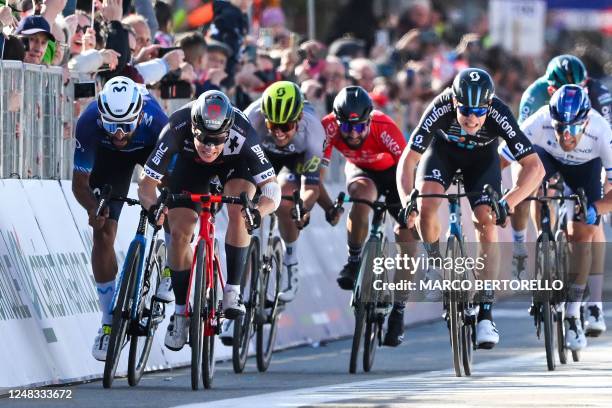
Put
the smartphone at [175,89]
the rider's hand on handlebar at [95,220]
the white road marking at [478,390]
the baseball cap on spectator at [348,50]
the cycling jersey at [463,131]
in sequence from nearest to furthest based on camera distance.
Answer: the white road marking at [478,390], the rider's hand on handlebar at [95,220], the cycling jersey at [463,131], the smartphone at [175,89], the baseball cap on spectator at [348,50]

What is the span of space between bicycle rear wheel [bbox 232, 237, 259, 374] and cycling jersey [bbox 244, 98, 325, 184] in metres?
0.81

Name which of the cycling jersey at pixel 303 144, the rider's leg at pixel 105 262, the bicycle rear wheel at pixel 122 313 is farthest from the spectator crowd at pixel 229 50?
the bicycle rear wheel at pixel 122 313

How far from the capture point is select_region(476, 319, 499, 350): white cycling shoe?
1279cm

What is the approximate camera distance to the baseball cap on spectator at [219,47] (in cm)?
1731

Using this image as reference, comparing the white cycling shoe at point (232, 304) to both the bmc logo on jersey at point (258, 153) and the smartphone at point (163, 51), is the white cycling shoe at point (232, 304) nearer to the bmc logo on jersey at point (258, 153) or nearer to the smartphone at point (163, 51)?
the bmc logo on jersey at point (258, 153)

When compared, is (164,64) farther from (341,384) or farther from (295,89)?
(341,384)

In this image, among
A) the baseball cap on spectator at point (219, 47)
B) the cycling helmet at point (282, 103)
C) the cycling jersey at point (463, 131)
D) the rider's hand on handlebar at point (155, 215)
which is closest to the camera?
the rider's hand on handlebar at point (155, 215)

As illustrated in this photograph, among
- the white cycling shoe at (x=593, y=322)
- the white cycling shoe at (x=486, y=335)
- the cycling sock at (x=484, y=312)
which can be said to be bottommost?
the white cycling shoe at (x=593, y=322)

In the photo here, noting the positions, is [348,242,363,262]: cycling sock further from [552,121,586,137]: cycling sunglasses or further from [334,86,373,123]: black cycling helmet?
[552,121,586,137]: cycling sunglasses

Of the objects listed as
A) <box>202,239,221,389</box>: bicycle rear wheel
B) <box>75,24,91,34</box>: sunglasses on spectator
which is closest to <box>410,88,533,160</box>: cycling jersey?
<box>202,239,221,389</box>: bicycle rear wheel

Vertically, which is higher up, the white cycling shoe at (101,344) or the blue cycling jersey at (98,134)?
the blue cycling jersey at (98,134)

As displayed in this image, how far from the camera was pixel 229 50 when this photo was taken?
698 inches

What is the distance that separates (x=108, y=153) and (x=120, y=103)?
2.30ft

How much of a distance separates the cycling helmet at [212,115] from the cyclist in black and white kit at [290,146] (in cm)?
208
